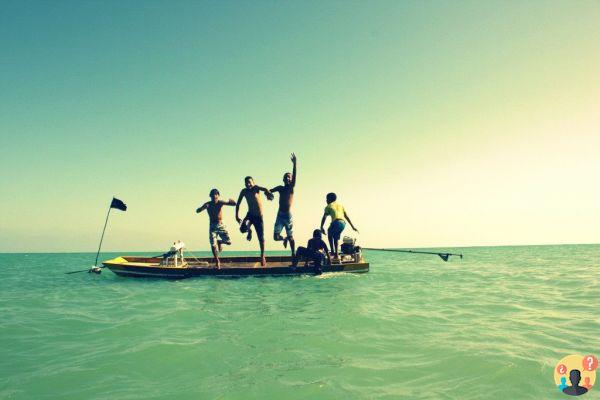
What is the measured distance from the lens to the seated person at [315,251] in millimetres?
13967

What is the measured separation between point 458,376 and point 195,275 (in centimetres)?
1188

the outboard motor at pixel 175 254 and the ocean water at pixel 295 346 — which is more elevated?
the outboard motor at pixel 175 254

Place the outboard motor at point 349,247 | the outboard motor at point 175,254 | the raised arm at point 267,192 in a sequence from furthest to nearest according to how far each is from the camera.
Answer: the outboard motor at point 349,247 < the outboard motor at point 175,254 < the raised arm at point 267,192

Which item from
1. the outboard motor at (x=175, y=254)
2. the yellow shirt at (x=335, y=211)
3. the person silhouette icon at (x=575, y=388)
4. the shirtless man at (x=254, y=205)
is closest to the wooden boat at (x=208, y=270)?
the outboard motor at (x=175, y=254)

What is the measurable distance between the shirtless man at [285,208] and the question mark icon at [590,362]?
1004cm

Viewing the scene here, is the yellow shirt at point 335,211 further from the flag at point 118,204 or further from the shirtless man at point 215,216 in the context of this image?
the flag at point 118,204

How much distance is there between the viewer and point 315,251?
1402 cm

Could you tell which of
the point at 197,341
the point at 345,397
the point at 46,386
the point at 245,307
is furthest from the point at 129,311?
the point at 345,397

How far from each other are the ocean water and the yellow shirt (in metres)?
4.52

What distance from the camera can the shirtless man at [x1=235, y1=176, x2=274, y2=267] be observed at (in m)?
13.5

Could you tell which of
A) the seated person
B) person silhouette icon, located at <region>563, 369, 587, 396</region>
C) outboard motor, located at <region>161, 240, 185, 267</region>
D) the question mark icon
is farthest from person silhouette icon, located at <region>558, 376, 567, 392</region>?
outboard motor, located at <region>161, 240, 185, 267</region>

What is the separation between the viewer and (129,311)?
831 centimetres

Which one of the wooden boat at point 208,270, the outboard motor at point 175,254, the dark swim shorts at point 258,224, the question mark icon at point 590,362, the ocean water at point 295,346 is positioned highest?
the dark swim shorts at point 258,224

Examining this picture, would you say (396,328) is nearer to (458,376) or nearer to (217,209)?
(458,376)
